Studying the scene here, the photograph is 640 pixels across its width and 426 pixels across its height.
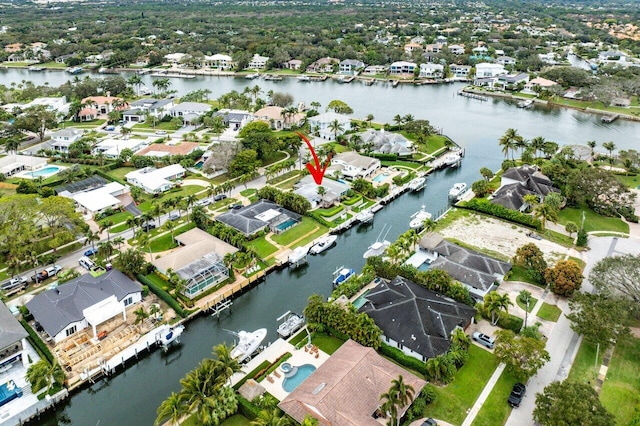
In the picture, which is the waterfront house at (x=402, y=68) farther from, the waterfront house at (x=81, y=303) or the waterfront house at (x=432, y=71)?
the waterfront house at (x=81, y=303)

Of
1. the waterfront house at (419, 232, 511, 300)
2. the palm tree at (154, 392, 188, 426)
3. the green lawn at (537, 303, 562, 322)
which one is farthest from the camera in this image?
the waterfront house at (419, 232, 511, 300)

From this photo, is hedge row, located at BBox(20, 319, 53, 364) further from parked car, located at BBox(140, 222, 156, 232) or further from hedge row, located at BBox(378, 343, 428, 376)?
hedge row, located at BBox(378, 343, 428, 376)

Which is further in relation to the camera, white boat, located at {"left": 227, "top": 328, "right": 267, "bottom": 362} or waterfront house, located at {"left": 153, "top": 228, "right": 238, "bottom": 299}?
waterfront house, located at {"left": 153, "top": 228, "right": 238, "bottom": 299}

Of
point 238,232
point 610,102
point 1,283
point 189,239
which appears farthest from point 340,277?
point 610,102

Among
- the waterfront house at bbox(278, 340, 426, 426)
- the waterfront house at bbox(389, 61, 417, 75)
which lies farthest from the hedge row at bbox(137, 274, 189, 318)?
the waterfront house at bbox(389, 61, 417, 75)

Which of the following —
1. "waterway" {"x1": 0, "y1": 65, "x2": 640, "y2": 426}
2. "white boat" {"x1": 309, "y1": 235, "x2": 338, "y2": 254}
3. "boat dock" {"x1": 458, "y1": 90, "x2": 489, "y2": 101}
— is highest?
"white boat" {"x1": 309, "y1": 235, "x2": 338, "y2": 254}

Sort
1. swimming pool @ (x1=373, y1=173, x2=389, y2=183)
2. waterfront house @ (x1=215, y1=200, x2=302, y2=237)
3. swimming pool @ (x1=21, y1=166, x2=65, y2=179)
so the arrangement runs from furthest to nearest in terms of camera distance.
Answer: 1. swimming pool @ (x1=21, y1=166, x2=65, y2=179)
2. swimming pool @ (x1=373, y1=173, x2=389, y2=183)
3. waterfront house @ (x1=215, y1=200, x2=302, y2=237)

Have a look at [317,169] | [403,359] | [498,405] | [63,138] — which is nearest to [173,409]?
[403,359]
